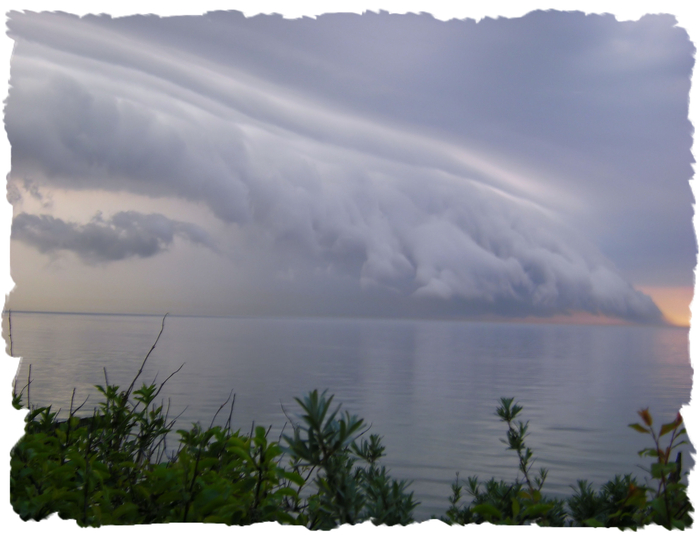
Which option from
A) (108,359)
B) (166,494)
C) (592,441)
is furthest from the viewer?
(108,359)

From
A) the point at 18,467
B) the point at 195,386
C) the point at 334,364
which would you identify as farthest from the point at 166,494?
the point at 334,364

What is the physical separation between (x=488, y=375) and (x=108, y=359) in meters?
16.2

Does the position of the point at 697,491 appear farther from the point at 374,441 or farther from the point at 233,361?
the point at 233,361

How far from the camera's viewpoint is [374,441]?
271 centimetres

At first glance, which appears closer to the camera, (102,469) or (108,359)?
(102,469)

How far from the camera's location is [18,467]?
6.24 feet

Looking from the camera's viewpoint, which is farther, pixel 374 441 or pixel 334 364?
pixel 334 364

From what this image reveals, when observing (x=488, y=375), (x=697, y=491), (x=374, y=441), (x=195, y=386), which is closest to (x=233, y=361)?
(x=195, y=386)

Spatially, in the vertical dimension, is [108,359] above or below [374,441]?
above

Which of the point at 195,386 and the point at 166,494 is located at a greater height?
the point at 195,386

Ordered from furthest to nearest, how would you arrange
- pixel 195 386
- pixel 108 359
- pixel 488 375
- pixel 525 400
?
pixel 488 375
pixel 108 359
pixel 525 400
pixel 195 386

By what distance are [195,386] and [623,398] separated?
1397 centimetres

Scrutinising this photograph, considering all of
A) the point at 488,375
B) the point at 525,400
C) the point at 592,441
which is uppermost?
the point at 488,375

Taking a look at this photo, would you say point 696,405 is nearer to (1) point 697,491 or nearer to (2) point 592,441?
(1) point 697,491
